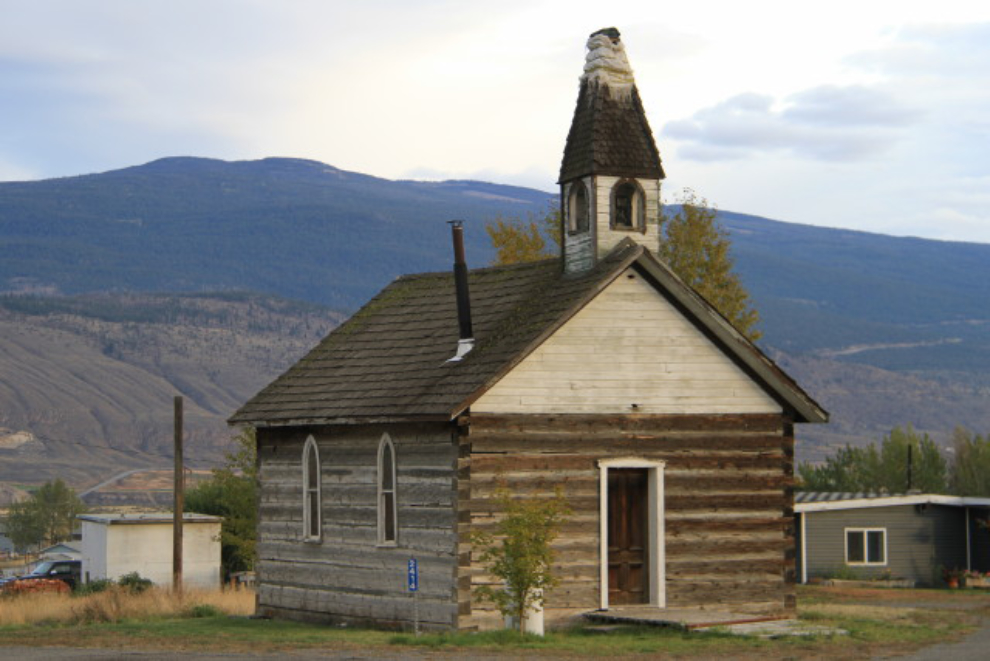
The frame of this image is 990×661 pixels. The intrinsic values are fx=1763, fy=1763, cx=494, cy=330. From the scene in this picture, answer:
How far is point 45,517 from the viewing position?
359ft

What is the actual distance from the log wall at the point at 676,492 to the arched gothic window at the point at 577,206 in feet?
12.7

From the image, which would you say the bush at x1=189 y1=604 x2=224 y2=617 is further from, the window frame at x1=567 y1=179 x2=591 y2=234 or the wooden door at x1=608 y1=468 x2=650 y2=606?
the window frame at x1=567 y1=179 x2=591 y2=234

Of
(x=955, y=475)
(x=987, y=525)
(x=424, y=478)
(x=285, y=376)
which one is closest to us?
(x=424, y=478)

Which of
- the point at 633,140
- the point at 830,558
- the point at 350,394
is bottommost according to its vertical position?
the point at 830,558

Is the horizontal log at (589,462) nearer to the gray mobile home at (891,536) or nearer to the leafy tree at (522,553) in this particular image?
the leafy tree at (522,553)

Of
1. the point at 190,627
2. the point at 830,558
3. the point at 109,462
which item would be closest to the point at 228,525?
the point at 830,558

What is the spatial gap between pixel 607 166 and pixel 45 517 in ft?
A: 283

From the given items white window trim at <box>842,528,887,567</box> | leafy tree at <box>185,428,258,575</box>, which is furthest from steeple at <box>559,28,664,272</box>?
leafy tree at <box>185,428,258,575</box>

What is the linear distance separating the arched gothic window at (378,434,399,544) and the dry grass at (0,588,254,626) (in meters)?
6.88

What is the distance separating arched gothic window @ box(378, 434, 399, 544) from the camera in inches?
1142

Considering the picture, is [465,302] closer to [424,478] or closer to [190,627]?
[424,478]

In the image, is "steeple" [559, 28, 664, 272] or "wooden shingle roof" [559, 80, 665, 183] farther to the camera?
"wooden shingle roof" [559, 80, 665, 183]

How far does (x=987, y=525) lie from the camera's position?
5106cm

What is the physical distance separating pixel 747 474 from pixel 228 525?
113ft
